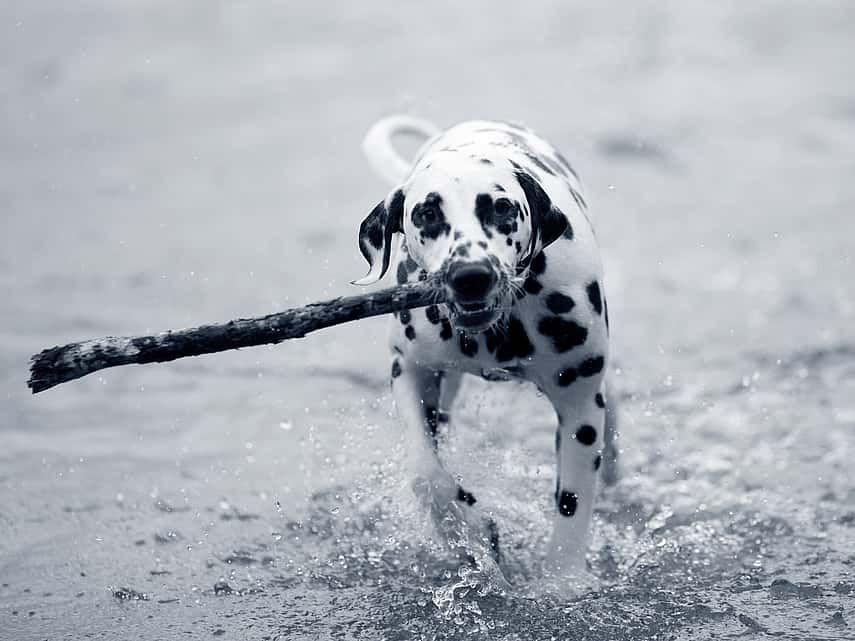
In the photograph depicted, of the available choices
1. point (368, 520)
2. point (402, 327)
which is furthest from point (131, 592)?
point (402, 327)

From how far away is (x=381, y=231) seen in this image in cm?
428

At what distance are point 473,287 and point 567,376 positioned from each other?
0.84 metres

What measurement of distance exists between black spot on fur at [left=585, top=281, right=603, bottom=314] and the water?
43.8 inches

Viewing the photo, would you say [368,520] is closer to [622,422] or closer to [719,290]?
[622,422]

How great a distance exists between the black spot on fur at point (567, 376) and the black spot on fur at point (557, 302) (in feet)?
0.77

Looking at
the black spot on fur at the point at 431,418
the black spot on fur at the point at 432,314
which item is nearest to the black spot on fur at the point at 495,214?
the black spot on fur at the point at 432,314

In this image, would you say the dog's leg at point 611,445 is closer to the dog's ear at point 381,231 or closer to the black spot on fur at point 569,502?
the black spot on fur at point 569,502

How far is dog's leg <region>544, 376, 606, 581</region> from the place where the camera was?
4.58 meters

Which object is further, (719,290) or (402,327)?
(719,290)

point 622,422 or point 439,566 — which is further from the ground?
point 622,422

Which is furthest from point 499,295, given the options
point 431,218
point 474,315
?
point 431,218

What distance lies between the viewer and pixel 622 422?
689 centimetres

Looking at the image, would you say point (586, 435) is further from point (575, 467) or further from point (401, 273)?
point (401, 273)

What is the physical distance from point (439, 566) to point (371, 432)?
5.26 ft
